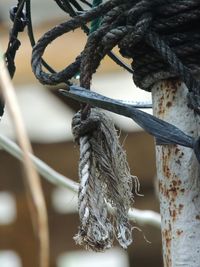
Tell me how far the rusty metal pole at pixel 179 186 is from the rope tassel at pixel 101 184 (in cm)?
7

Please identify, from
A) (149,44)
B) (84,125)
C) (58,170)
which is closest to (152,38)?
(149,44)

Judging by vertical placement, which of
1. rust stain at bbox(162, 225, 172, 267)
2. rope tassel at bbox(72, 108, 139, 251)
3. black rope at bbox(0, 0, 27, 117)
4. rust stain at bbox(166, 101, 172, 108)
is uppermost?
black rope at bbox(0, 0, 27, 117)

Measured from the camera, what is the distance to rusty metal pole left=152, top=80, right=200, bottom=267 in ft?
3.14

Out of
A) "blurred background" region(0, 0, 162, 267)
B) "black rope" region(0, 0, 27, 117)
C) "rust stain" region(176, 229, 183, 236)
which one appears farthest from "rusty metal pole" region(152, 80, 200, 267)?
"blurred background" region(0, 0, 162, 267)

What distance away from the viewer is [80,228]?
3.19 feet

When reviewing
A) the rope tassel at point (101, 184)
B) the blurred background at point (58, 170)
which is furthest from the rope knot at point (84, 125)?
the blurred background at point (58, 170)

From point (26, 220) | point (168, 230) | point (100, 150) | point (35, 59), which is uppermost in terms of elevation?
point (26, 220)

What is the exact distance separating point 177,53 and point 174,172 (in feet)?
0.44

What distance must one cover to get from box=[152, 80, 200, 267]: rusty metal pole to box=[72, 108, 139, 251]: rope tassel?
7 centimetres

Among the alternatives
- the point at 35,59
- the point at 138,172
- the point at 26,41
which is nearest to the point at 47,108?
the point at 138,172

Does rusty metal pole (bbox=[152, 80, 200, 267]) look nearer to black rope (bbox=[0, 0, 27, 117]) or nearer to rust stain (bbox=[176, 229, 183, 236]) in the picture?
rust stain (bbox=[176, 229, 183, 236])

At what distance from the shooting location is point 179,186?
96 centimetres

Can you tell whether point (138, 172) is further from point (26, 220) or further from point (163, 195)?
point (163, 195)

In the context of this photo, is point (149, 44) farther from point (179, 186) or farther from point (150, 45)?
point (179, 186)
